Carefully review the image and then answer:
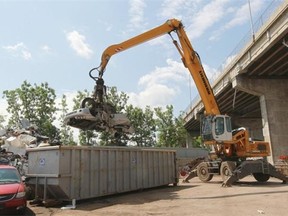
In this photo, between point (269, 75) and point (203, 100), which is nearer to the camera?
point (203, 100)

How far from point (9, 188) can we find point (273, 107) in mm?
24415

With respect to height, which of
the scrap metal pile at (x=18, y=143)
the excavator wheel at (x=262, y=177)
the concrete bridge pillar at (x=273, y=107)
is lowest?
the excavator wheel at (x=262, y=177)

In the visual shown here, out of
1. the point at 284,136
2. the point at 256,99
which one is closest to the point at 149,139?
the point at 256,99

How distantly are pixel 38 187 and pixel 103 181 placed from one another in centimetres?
265

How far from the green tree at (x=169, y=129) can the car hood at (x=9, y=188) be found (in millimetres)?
47321

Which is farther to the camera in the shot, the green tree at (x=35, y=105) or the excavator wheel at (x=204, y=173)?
the green tree at (x=35, y=105)

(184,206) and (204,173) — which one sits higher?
(204,173)

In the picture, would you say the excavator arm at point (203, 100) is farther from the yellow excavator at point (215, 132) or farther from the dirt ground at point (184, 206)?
the dirt ground at point (184, 206)

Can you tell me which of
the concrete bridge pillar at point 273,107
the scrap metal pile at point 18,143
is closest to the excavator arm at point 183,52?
the scrap metal pile at point 18,143

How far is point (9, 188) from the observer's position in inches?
392

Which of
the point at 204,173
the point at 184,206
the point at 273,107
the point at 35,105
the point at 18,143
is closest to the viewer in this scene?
the point at 184,206

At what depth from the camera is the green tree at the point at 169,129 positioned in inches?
2248

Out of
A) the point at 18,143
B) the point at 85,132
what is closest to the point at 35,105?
the point at 85,132

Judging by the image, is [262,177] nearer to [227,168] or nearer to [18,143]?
[227,168]
